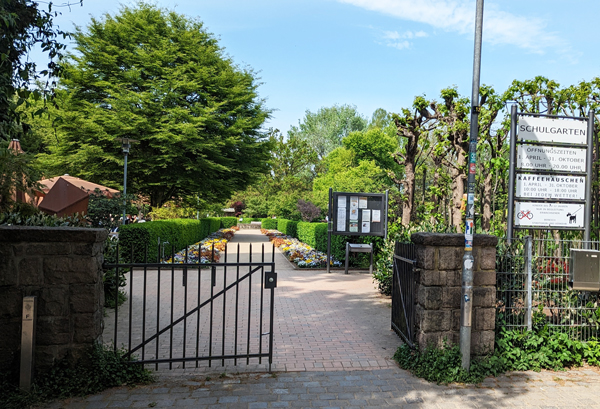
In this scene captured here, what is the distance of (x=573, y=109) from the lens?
30.7 feet

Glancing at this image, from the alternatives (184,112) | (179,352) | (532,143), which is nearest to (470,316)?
(532,143)

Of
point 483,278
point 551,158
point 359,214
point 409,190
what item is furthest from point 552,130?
point 359,214

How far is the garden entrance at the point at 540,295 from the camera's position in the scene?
5.28 m

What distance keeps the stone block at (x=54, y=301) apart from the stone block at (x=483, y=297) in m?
4.34

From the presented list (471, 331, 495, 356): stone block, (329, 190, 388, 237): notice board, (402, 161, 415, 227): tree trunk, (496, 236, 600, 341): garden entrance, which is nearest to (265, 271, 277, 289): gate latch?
(471, 331, 495, 356): stone block

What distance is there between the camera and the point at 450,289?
4.90 m

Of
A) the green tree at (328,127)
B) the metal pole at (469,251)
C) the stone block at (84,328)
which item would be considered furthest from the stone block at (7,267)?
the green tree at (328,127)

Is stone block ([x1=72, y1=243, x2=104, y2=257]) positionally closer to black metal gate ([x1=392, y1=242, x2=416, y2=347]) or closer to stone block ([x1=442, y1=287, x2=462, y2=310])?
black metal gate ([x1=392, y1=242, x2=416, y2=347])

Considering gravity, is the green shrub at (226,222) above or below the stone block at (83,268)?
below

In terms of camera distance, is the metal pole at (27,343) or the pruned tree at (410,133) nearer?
the metal pole at (27,343)

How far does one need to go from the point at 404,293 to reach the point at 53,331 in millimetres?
4107

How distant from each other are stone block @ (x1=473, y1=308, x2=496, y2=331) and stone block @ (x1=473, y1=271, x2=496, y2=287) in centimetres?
29

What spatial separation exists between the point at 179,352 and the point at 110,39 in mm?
23236

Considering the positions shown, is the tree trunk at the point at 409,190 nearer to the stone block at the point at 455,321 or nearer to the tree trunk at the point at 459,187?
the tree trunk at the point at 459,187
